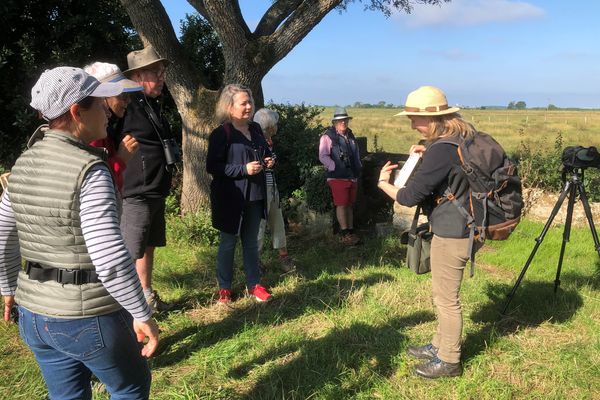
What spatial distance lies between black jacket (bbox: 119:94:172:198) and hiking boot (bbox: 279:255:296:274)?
212 centimetres

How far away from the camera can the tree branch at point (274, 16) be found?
23.4 feet

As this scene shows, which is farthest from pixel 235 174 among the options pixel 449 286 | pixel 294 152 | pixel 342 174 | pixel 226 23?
pixel 294 152

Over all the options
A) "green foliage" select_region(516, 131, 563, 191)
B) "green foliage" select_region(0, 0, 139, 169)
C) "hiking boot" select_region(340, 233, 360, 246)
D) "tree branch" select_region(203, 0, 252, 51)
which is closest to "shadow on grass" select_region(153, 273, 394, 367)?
"hiking boot" select_region(340, 233, 360, 246)

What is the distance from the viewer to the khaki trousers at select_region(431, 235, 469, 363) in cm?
306

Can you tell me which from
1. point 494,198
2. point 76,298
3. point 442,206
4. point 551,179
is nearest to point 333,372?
point 442,206

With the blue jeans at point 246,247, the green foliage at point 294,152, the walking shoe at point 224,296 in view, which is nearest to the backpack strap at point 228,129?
the blue jeans at point 246,247

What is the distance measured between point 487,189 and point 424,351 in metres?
1.29

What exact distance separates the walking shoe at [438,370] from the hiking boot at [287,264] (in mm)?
2290

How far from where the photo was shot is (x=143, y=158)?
11.5 feet

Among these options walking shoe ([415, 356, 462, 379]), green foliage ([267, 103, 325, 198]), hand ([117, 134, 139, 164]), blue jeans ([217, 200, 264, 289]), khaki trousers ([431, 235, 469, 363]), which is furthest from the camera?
green foliage ([267, 103, 325, 198])

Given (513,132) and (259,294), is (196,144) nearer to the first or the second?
(259,294)

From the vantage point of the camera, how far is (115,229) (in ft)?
5.82

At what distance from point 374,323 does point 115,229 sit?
271 cm

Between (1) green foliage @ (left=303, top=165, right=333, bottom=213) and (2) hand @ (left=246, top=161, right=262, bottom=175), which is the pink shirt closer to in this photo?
(1) green foliage @ (left=303, top=165, right=333, bottom=213)
